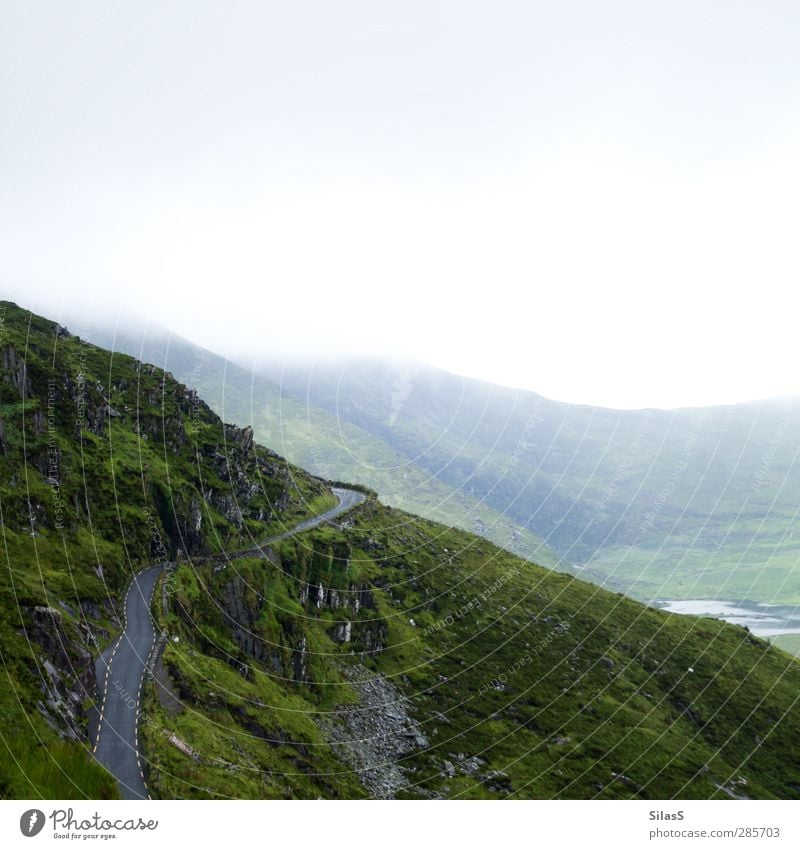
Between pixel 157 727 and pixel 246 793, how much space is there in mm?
9173

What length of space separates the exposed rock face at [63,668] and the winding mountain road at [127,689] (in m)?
1.54

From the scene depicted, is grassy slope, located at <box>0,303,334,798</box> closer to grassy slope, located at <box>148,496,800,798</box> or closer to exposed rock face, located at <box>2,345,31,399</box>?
exposed rock face, located at <box>2,345,31,399</box>

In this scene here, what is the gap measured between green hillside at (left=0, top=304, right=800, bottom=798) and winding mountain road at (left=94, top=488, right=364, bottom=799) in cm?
140

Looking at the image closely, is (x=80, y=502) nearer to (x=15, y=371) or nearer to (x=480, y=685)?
(x=15, y=371)

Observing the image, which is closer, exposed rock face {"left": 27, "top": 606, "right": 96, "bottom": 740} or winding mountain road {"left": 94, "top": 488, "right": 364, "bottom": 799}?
winding mountain road {"left": 94, "top": 488, "right": 364, "bottom": 799}

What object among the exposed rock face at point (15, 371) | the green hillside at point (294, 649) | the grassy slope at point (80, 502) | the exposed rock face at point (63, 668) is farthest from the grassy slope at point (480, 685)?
the exposed rock face at point (15, 371)

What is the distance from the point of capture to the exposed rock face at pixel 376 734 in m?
76.1

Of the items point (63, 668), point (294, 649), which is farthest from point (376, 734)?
point (63, 668)

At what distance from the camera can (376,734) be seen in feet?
277

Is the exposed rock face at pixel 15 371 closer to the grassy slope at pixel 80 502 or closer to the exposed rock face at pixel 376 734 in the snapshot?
the grassy slope at pixel 80 502

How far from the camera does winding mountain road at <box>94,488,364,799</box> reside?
40.8 m

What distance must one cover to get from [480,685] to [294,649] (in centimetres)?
4185

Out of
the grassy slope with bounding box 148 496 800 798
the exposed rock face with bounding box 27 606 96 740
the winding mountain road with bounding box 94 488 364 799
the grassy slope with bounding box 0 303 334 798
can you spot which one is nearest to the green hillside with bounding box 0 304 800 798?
the exposed rock face with bounding box 27 606 96 740
